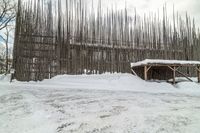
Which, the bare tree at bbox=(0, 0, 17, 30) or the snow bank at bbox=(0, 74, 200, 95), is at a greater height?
the bare tree at bbox=(0, 0, 17, 30)

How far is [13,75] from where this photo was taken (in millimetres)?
9281

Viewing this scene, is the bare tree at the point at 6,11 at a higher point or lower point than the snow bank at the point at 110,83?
higher

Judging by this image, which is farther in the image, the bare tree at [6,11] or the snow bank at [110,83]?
the bare tree at [6,11]

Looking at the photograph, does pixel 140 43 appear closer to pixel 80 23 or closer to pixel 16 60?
pixel 80 23

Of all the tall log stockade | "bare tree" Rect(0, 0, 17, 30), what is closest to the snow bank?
the tall log stockade

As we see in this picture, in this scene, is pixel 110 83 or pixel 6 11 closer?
pixel 110 83

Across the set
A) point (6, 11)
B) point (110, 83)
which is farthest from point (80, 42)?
point (6, 11)

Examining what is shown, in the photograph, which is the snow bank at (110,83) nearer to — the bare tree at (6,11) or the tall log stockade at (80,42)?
the tall log stockade at (80,42)

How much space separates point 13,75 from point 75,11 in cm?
408

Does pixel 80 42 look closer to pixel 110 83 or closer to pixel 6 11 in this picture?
pixel 110 83

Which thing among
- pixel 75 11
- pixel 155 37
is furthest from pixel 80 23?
pixel 155 37

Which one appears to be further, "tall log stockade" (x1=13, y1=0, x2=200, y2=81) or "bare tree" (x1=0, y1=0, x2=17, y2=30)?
"bare tree" (x1=0, y1=0, x2=17, y2=30)

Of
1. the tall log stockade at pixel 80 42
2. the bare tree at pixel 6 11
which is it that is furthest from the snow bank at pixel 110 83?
the bare tree at pixel 6 11

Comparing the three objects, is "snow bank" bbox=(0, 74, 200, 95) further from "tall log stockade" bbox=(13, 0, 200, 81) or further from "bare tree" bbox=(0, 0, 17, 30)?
"bare tree" bbox=(0, 0, 17, 30)
